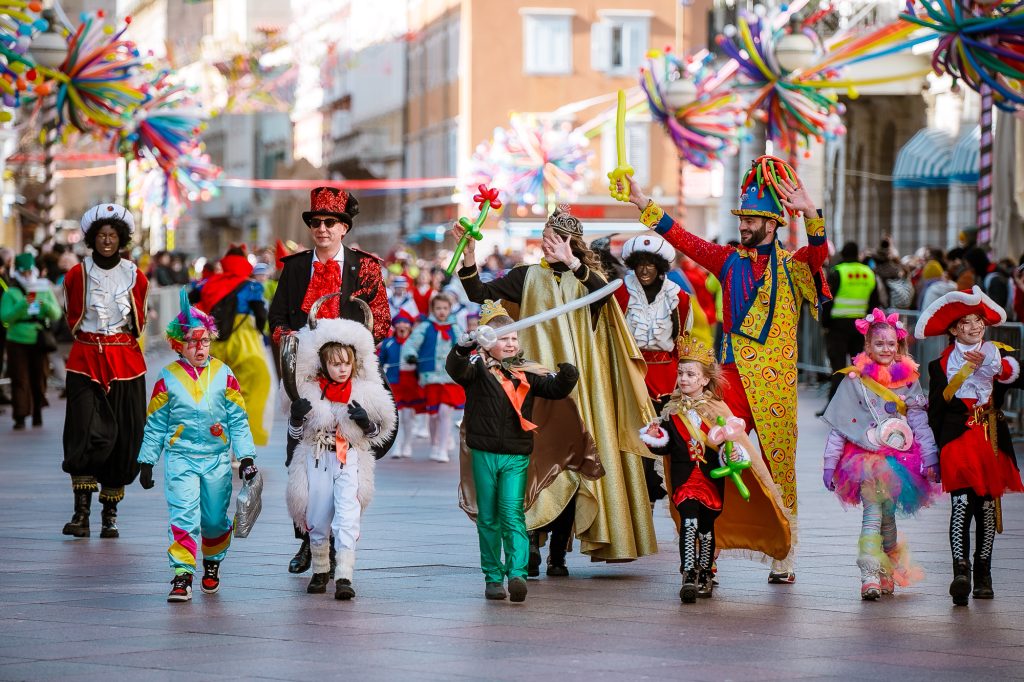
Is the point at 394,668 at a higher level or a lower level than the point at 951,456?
lower

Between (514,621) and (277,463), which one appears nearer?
(514,621)

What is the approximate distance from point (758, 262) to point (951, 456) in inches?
52.5

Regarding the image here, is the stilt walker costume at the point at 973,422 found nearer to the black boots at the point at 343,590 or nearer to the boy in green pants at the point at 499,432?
the boy in green pants at the point at 499,432

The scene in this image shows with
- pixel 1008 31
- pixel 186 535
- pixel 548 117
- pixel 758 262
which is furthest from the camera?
pixel 548 117

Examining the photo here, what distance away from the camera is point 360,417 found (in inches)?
362

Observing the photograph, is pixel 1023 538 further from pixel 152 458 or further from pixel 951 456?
pixel 152 458

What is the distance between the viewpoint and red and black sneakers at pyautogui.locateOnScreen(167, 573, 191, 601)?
897 cm

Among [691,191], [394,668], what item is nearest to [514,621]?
[394,668]

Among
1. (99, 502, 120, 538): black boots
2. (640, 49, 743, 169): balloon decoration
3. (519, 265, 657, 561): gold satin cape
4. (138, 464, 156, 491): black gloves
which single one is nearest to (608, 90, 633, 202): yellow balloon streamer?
(519, 265, 657, 561): gold satin cape

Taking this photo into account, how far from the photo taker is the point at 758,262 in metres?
9.91

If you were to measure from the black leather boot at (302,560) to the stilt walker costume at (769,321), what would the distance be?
2167mm

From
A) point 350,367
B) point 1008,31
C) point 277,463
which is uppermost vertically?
point 1008,31

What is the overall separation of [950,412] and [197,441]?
350cm

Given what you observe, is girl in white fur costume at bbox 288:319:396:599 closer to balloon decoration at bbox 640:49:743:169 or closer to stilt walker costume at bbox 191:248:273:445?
stilt walker costume at bbox 191:248:273:445
